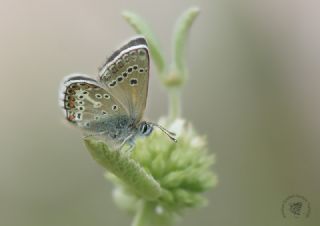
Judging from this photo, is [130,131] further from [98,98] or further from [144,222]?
[144,222]

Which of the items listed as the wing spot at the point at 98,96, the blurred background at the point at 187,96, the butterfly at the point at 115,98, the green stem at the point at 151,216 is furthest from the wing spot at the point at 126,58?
the blurred background at the point at 187,96

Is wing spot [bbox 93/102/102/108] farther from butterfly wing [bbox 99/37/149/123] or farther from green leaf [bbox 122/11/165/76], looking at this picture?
green leaf [bbox 122/11/165/76]

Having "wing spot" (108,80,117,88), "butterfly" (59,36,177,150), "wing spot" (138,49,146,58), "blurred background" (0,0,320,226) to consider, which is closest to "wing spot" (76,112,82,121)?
"butterfly" (59,36,177,150)

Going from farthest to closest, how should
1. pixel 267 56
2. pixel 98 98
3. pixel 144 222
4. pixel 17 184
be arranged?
1. pixel 267 56
2. pixel 17 184
3. pixel 98 98
4. pixel 144 222

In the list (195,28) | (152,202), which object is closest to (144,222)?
(152,202)

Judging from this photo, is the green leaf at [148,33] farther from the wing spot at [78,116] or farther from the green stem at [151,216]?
the green stem at [151,216]

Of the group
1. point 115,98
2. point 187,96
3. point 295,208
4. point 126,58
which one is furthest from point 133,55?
point 187,96
